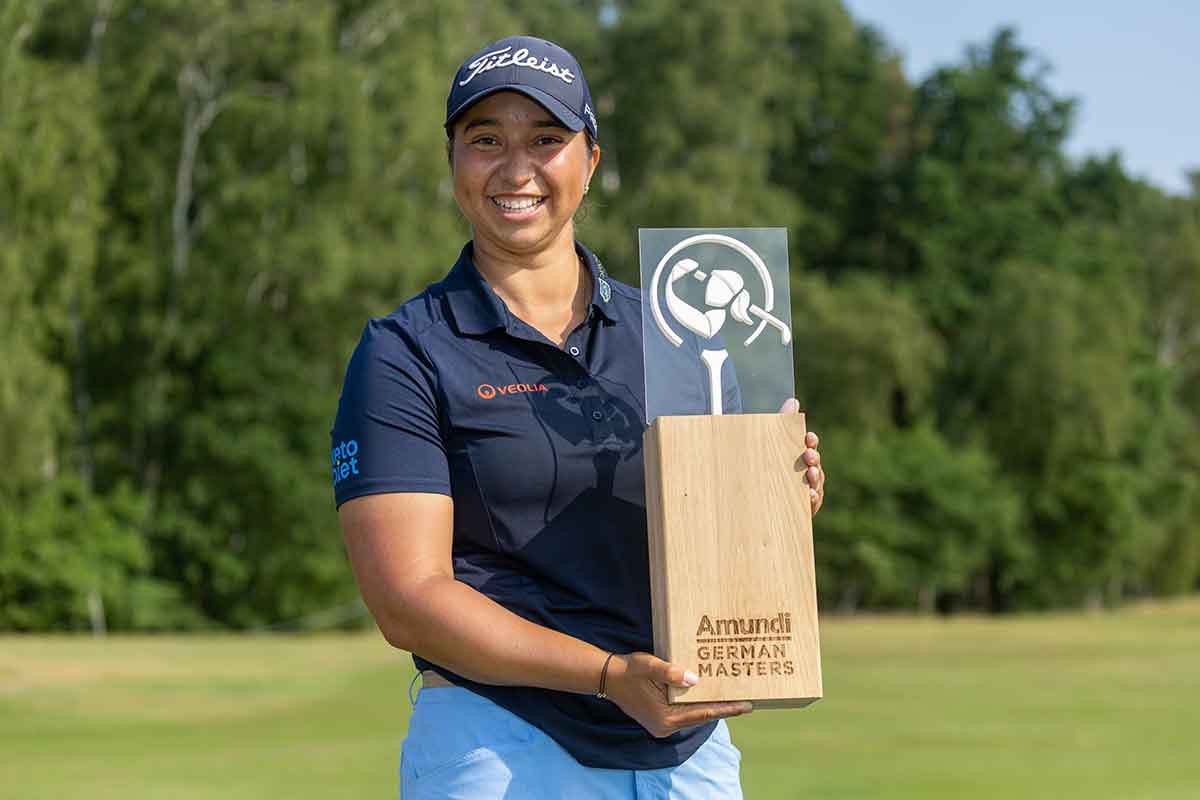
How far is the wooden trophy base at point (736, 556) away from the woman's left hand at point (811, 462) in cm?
2

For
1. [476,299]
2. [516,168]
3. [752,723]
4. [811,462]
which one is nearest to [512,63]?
[516,168]

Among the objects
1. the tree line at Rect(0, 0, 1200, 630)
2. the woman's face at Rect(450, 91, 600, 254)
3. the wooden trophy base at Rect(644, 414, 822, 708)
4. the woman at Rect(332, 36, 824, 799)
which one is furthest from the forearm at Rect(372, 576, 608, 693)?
the tree line at Rect(0, 0, 1200, 630)

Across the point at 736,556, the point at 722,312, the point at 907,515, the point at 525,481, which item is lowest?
the point at 907,515

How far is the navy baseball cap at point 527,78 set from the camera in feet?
8.91

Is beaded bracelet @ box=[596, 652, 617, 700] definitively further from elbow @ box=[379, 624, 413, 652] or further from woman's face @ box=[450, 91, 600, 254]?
woman's face @ box=[450, 91, 600, 254]

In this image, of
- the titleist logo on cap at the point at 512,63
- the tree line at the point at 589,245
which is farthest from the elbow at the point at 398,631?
the tree line at the point at 589,245

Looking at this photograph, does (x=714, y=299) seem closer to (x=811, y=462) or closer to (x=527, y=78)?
(x=811, y=462)

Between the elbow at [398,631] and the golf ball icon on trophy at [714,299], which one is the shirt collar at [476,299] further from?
the elbow at [398,631]

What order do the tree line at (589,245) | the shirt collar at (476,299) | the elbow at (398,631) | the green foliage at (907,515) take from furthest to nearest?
the green foliage at (907,515), the tree line at (589,245), the shirt collar at (476,299), the elbow at (398,631)

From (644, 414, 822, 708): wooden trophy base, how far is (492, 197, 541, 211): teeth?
501 millimetres

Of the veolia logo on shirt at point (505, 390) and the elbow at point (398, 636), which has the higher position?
the veolia logo on shirt at point (505, 390)

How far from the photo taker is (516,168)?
2781 millimetres

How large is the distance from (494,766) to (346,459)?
0.52 meters

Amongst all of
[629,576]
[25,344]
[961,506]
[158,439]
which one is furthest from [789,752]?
[961,506]
